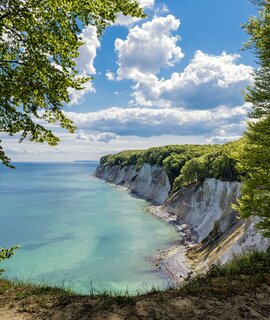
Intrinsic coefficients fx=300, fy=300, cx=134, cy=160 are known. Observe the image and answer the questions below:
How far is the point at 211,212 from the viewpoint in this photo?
5716 centimetres

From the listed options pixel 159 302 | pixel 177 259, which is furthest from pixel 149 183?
pixel 159 302

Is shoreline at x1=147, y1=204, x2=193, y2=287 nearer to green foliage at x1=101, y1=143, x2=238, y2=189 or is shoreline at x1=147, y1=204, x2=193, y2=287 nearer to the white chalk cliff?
the white chalk cliff

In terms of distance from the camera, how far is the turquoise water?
127ft

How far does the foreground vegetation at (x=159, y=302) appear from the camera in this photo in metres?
7.66

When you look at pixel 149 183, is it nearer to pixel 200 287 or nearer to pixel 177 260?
pixel 177 260

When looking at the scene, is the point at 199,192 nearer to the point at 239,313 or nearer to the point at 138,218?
the point at 138,218

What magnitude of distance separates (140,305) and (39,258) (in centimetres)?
4339

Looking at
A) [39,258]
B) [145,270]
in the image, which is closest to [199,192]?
[145,270]

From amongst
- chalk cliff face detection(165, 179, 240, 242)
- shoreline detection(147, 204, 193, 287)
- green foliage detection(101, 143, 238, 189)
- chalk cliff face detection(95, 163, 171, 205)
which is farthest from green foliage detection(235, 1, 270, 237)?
chalk cliff face detection(95, 163, 171, 205)

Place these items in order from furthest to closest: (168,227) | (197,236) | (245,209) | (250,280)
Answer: (168,227) < (197,236) < (245,209) < (250,280)

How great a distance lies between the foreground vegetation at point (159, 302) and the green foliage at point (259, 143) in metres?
9.20

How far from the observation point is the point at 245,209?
63.3 feet

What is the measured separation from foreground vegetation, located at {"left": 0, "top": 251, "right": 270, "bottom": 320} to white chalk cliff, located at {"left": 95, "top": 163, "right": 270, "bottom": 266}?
4871 millimetres

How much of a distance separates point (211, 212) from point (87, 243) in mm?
24016
